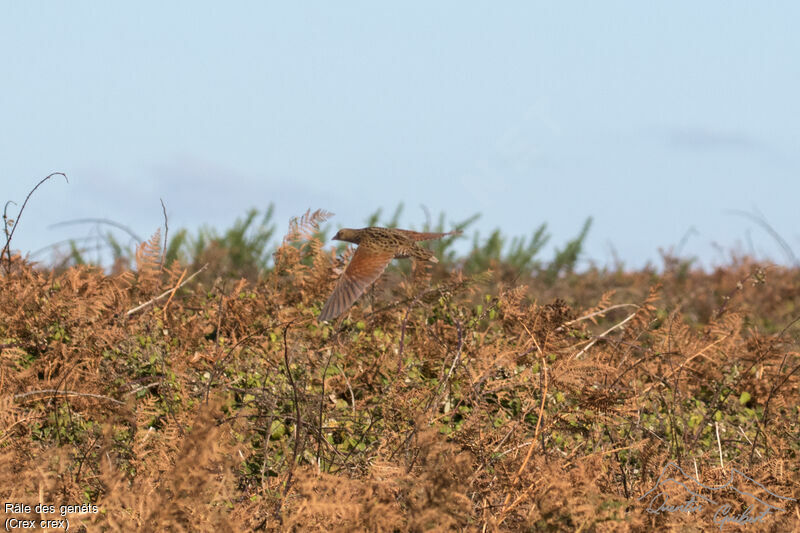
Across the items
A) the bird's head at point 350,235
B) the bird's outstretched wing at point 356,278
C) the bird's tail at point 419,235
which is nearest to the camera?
the bird's outstretched wing at point 356,278

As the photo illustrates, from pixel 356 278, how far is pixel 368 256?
0.73 feet

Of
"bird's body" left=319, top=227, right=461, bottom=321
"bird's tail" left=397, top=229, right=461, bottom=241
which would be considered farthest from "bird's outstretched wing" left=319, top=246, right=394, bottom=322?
"bird's tail" left=397, top=229, right=461, bottom=241

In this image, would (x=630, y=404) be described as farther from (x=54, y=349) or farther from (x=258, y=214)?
(x=258, y=214)

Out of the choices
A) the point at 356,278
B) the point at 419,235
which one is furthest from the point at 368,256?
the point at 419,235

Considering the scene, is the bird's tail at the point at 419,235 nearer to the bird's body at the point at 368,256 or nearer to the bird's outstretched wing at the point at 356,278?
the bird's body at the point at 368,256

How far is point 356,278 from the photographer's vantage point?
13.8ft

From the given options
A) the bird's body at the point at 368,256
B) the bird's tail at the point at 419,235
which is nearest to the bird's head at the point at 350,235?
the bird's body at the point at 368,256

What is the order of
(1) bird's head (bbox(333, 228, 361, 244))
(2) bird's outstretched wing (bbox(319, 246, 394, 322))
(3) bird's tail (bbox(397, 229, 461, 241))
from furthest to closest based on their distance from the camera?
(1) bird's head (bbox(333, 228, 361, 244)), (3) bird's tail (bbox(397, 229, 461, 241)), (2) bird's outstretched wing (bbox(319, 246, 394, 322))

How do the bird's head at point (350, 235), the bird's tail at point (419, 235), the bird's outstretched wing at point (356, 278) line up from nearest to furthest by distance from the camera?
the bird's outstretched wing at point (356, 278), the bird's tail at point (419, 235), the bird's head at point (350, 235)

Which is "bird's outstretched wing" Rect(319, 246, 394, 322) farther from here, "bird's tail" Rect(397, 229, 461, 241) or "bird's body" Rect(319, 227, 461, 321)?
"bird's tail" Rect(397, 229, 461, 241)

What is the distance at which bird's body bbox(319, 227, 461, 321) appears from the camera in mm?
3898

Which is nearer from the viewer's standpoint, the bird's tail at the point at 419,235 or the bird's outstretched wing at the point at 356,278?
the bird's outstretched wing at the point at 356,278

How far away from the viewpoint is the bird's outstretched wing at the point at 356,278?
381cm

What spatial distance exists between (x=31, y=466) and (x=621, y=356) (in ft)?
11.0
